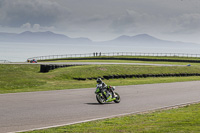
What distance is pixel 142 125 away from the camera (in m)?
9.77

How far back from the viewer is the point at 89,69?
36.3 metres

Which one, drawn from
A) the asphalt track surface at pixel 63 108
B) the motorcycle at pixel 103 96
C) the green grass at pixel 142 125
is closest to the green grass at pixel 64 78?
the asphalt track surface at pixel 63 108

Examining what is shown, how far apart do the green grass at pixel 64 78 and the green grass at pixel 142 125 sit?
465 inches

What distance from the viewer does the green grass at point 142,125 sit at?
8.87 meters

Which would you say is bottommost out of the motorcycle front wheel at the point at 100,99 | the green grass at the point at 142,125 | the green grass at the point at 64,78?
the green grass at the point at 142,125

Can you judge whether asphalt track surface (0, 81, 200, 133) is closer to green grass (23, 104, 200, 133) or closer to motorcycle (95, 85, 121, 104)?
motorcycle (95, 85, 121, 104)

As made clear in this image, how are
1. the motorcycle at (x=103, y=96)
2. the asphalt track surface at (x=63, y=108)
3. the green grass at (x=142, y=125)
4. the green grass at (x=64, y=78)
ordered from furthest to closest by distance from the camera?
the green grass at (x=64, y=78) → the motorcycle at (x=103, y=96) → the asphalt track surface at (x=63, y=108) → the green grass at (x=142, y=125)

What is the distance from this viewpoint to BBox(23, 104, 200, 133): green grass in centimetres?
887

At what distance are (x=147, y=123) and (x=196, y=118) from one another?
182 cm

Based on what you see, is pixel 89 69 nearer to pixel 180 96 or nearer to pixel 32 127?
pixel 180 96

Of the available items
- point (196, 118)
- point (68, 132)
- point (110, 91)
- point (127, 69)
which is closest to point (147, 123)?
point (196, 118)

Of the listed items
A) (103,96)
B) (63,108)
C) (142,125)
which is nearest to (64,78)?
(103,96)

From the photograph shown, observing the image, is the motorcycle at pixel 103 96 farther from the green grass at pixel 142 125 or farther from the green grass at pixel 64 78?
the green grass at pixel 64 78

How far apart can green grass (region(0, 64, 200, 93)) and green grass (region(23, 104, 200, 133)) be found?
38.7 feet
